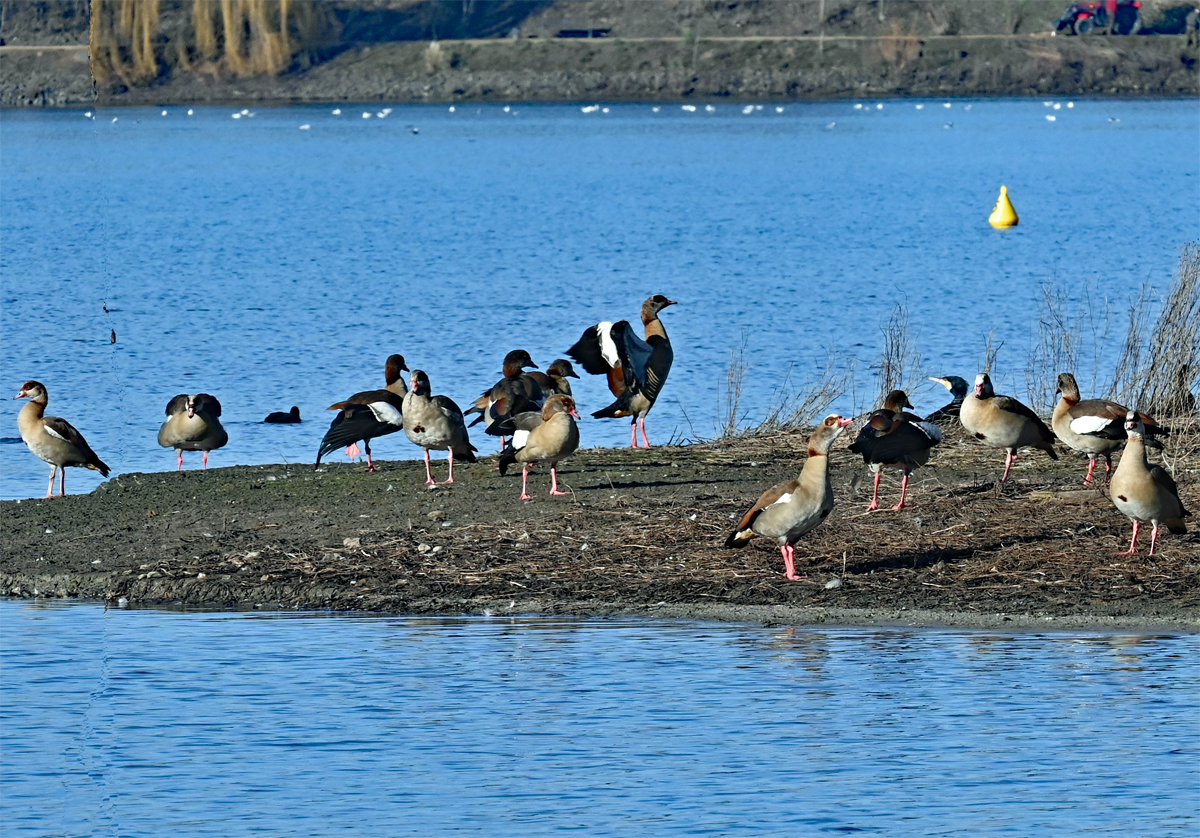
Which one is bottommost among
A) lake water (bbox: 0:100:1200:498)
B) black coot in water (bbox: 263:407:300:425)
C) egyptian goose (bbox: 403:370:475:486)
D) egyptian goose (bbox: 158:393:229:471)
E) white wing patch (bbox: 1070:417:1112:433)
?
lake water (bbox: 0:100:1200:498)

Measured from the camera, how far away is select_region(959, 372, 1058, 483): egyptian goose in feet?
51.2

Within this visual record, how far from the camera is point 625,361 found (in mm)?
18594

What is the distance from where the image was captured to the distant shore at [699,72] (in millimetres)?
148750

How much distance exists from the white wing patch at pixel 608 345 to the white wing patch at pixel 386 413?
2.18 m

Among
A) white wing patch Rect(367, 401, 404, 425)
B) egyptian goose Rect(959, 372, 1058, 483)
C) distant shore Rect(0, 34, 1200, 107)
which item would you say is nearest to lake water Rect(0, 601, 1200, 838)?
egyptian goose Rect(959, 372, 1058, 483)

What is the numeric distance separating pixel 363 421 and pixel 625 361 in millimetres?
2646

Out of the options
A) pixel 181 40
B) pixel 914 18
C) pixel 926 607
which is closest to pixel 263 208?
pixel 926 607

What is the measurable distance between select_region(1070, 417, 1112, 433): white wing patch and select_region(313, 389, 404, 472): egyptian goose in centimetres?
578

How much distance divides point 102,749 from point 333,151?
109624mm

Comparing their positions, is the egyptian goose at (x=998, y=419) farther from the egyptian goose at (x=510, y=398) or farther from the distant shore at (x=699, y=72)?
the distant shore at (x=699, y=72)

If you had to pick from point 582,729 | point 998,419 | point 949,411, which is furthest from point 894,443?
point 582,729

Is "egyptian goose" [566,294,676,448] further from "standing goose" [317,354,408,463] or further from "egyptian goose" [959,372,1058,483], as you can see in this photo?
"egyptian goose" [959,372,1058,483]

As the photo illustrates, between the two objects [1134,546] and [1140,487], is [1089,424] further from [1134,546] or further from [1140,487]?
[1140,487]

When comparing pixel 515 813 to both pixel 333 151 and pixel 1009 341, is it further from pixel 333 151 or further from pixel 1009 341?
pixel 333 151
